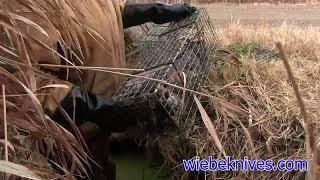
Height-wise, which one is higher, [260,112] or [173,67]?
[173,67]

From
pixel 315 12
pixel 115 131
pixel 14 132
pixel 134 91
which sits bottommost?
pixel 315 12

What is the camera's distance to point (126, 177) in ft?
5.45

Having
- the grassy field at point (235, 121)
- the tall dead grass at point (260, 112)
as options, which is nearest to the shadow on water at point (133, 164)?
the grassy field at point (235, 121)

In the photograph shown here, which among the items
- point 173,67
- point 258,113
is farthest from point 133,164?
point 258,113

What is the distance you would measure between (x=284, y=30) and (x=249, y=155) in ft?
8.06

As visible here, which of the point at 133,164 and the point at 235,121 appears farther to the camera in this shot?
the point at 235,121

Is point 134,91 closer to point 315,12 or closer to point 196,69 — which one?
point 196,69

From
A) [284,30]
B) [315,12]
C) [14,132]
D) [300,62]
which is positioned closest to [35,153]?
[14,132]

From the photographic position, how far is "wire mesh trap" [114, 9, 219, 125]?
1.53 m

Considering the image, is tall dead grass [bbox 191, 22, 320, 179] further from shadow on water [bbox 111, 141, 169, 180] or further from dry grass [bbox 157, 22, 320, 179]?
shadow on water [bbox 111, 141, 169, 180]

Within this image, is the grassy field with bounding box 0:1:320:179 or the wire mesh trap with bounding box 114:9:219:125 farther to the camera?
the wire mesh trap with bounding box 114:9:219:125

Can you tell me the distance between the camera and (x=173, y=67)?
5.81ft

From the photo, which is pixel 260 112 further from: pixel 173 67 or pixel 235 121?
pixel 173 67

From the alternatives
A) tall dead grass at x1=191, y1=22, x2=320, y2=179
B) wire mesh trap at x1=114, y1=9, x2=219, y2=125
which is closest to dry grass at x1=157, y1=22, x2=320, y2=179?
tall dead grass at x1=191, y1=22, x2=320, y2=179
